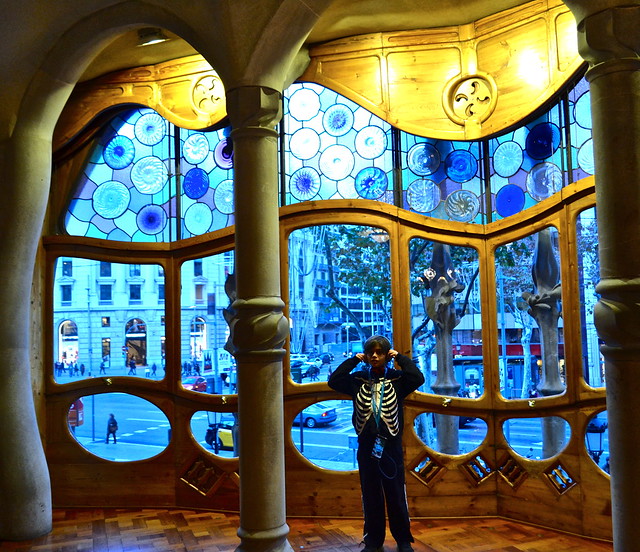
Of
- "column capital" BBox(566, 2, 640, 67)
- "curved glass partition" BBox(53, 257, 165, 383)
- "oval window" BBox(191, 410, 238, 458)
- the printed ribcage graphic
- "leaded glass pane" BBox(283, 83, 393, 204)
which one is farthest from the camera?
"curved glass partition" BBox(53, 257, 165, 383)

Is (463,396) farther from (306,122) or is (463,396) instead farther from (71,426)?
(71,426)

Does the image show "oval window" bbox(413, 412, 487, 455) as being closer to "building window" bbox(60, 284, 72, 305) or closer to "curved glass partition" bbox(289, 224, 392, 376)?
"curved glass partition" bbox(289, 224, 392, 376)

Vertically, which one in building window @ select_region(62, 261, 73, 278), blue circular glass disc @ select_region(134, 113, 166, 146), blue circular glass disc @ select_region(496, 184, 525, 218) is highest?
blue circular glass disc @ select_region(134, 113, 166, 146)

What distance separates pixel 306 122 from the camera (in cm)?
562

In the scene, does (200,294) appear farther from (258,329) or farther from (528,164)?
(528,164)

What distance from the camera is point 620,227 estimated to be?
116 inches

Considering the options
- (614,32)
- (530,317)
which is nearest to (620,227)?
(614,32)

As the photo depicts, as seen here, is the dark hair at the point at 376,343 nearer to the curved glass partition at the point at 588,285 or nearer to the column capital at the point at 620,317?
the curved glass partition at the point at 588,285

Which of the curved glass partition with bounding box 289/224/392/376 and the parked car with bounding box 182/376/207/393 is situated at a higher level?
the curved glass partition with bounding box 289/224/392/376

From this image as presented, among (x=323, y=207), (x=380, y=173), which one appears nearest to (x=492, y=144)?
(x=380, y=173)

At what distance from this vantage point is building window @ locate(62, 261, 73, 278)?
19.9 ft

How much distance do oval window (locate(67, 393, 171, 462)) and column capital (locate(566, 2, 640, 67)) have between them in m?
4.32

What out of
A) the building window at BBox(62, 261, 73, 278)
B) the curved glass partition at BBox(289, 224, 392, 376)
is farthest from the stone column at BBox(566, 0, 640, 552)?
the building window at BBox(62, 261, 73, 278)

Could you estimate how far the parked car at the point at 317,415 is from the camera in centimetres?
539
